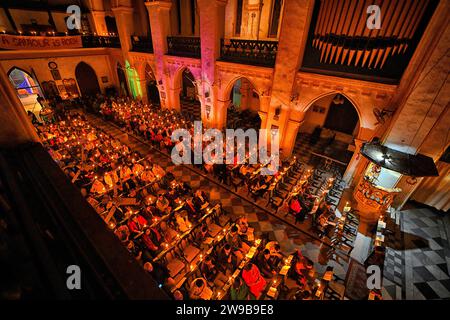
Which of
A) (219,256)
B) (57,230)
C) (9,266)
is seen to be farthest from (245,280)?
(9,266)

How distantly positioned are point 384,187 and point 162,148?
40.3 feet

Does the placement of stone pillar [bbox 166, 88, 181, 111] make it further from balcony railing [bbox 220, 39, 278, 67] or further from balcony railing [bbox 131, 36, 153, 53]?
balcony railing [bbox 220, 39, 278, 67]

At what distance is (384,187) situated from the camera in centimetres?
880

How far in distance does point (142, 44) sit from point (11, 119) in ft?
61.5

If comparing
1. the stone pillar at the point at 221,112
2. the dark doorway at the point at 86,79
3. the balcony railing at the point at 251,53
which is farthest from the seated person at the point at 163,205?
the dark doorway at the point at 86,79

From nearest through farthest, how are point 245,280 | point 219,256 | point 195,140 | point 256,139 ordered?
point 245,280 < point 219,256 < point 195,140 < point 256,139

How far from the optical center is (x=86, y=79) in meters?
21.8

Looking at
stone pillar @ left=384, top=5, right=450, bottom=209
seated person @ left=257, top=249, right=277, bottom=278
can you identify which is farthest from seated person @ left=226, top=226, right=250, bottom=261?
stone pillar @ left=384, top=5, right=450, bottom=209

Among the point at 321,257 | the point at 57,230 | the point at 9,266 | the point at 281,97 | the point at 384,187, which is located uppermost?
the point at 9,266

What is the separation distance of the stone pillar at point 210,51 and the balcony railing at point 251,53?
2.60 feet

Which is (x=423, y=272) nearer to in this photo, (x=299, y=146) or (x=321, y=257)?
(x=321, y=257)

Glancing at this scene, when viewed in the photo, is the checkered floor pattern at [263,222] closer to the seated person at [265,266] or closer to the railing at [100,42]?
the seated person at [265,266]

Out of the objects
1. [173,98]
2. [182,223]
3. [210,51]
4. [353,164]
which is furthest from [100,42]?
[353,164]

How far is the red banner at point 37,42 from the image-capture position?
14.4 metres
